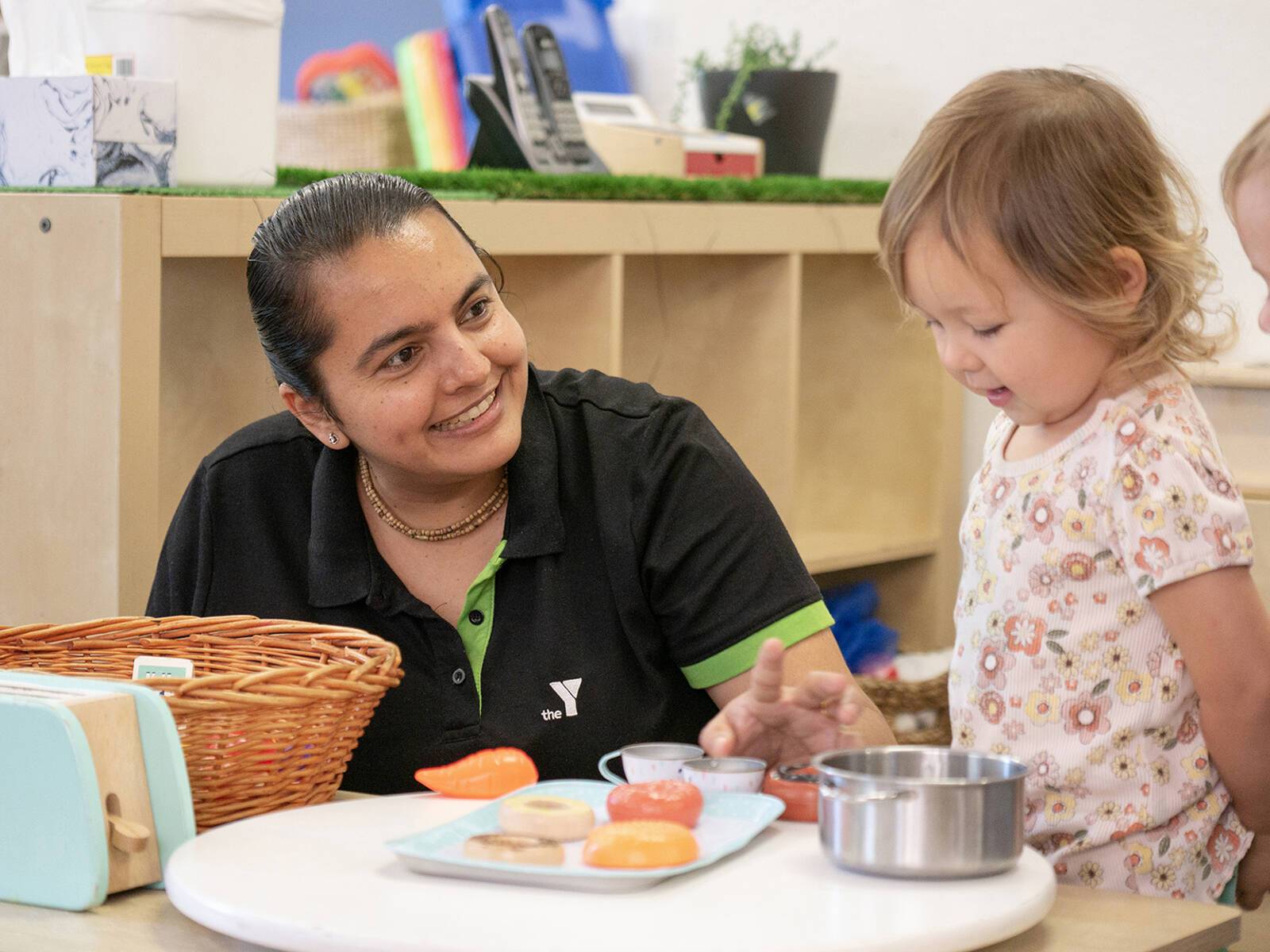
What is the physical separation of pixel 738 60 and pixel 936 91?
1.23 feet

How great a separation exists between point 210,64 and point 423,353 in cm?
71

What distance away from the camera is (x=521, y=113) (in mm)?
2436

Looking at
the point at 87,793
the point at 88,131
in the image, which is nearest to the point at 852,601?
the point at 88,131

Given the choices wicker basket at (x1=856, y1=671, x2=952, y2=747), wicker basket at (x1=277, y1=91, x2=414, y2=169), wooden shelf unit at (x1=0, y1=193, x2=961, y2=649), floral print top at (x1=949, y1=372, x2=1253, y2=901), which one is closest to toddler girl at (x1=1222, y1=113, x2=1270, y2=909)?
floral print top at (x1=949, y1=372, x2=1253, y2=901)

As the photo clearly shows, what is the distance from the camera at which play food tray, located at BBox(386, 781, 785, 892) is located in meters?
0.92

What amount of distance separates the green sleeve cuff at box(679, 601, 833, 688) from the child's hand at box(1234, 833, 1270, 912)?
0.39 metres

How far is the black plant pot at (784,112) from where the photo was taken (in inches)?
116

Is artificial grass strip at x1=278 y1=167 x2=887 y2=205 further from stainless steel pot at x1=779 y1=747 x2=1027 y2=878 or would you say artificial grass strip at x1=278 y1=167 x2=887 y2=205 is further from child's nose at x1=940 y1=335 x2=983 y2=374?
stainless steel pot at x1=779 y1=747 x2=1027 y2=878

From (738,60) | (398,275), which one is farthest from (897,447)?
(398,275)

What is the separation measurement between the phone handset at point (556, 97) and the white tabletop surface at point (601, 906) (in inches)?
64.2

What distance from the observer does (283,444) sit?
5.26 feet

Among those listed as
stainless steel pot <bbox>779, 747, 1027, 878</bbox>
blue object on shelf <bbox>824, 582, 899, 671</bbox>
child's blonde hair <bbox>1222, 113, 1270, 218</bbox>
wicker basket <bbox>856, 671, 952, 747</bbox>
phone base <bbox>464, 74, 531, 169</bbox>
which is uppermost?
phone base <bbox>464, 74, 531, 169</bbox>

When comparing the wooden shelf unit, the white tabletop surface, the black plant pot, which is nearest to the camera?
the white tabletop surface

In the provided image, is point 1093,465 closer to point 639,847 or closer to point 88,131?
point 639,847
